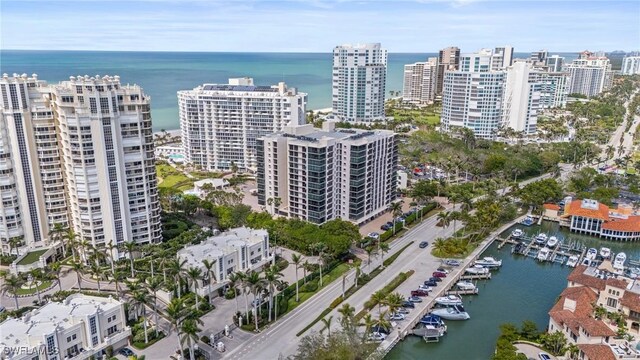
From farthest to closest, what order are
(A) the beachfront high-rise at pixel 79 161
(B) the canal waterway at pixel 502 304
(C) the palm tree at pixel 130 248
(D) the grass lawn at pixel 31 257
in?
(D) the grass lawn at pixel 31 257
(A) the beachfront high-rise at pixel 79 161
(C) the palm tree at pixel 130 248
(B) the canal waterway at pixel 502 304

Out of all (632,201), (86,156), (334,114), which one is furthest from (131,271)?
(334,114)

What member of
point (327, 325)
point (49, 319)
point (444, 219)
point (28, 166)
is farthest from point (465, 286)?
point (28, 166)

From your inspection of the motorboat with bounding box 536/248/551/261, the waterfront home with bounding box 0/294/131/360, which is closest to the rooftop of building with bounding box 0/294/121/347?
the waterfront home with bounding box 0/294/131/360

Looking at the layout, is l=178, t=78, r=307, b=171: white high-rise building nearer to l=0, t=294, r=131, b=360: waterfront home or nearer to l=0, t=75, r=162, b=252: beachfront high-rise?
l=0, t=75, r=162, b=252: beachfront high-rise

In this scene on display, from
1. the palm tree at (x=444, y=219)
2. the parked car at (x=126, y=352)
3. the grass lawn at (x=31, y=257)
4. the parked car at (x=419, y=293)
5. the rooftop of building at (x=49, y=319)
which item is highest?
the rooftop of building at (x=49, y=319)

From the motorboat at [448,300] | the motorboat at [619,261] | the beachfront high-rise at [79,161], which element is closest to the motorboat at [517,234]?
the motorboat at [619,261]

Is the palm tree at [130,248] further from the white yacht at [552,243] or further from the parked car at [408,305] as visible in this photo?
the white yacht at [552,243]

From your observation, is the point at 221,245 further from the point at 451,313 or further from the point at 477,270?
the point at 477,270
